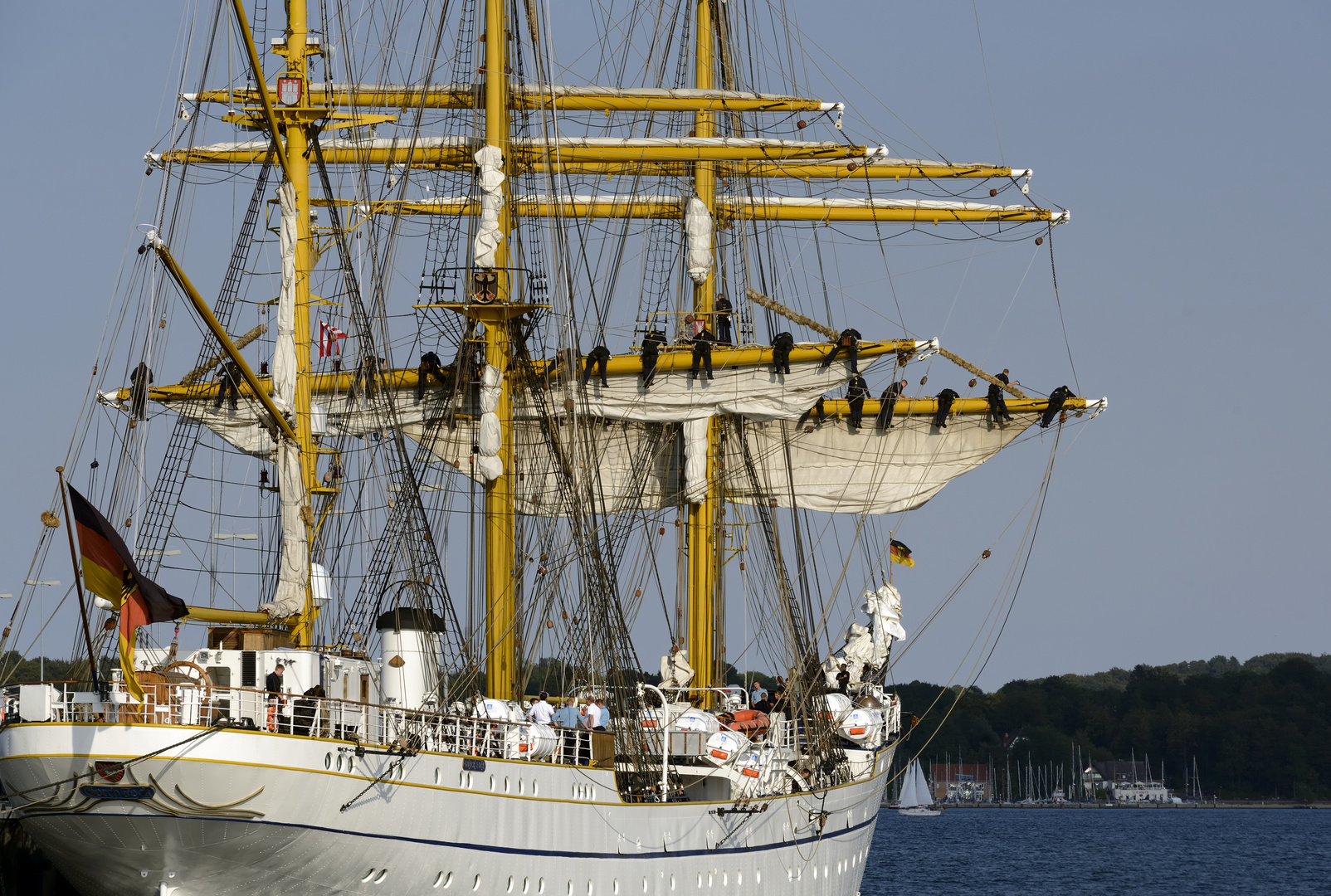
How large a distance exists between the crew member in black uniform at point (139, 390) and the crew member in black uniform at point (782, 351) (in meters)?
18.1

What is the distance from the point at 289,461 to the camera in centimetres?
3359

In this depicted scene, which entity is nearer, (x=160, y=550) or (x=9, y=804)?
(x=9, y=804)

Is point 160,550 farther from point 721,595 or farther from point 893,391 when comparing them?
point 893,391

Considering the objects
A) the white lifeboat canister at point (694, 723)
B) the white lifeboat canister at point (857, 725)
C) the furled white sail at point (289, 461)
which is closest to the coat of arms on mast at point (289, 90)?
the furled white sail at point (289, 461)

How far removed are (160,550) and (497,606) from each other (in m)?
8.92

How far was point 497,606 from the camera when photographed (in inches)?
1582

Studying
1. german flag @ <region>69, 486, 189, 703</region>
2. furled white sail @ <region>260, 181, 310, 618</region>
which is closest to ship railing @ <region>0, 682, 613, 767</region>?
german flag @ <region>69, 486, 189, 703</region>

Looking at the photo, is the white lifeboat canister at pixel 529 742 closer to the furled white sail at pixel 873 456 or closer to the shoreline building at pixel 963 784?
the furled white sail at pixel 873 456

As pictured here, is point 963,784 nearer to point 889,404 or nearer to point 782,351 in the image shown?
point 889,404

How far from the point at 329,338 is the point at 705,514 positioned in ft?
Result: 42.2

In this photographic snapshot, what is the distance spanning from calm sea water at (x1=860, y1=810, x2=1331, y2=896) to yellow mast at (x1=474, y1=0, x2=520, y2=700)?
3266 cm

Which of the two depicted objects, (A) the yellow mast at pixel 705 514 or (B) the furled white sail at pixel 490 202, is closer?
(B) the furled white sail at pixel 490 202

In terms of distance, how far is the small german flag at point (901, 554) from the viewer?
166ft

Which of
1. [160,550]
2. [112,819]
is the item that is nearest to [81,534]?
[112,819]
